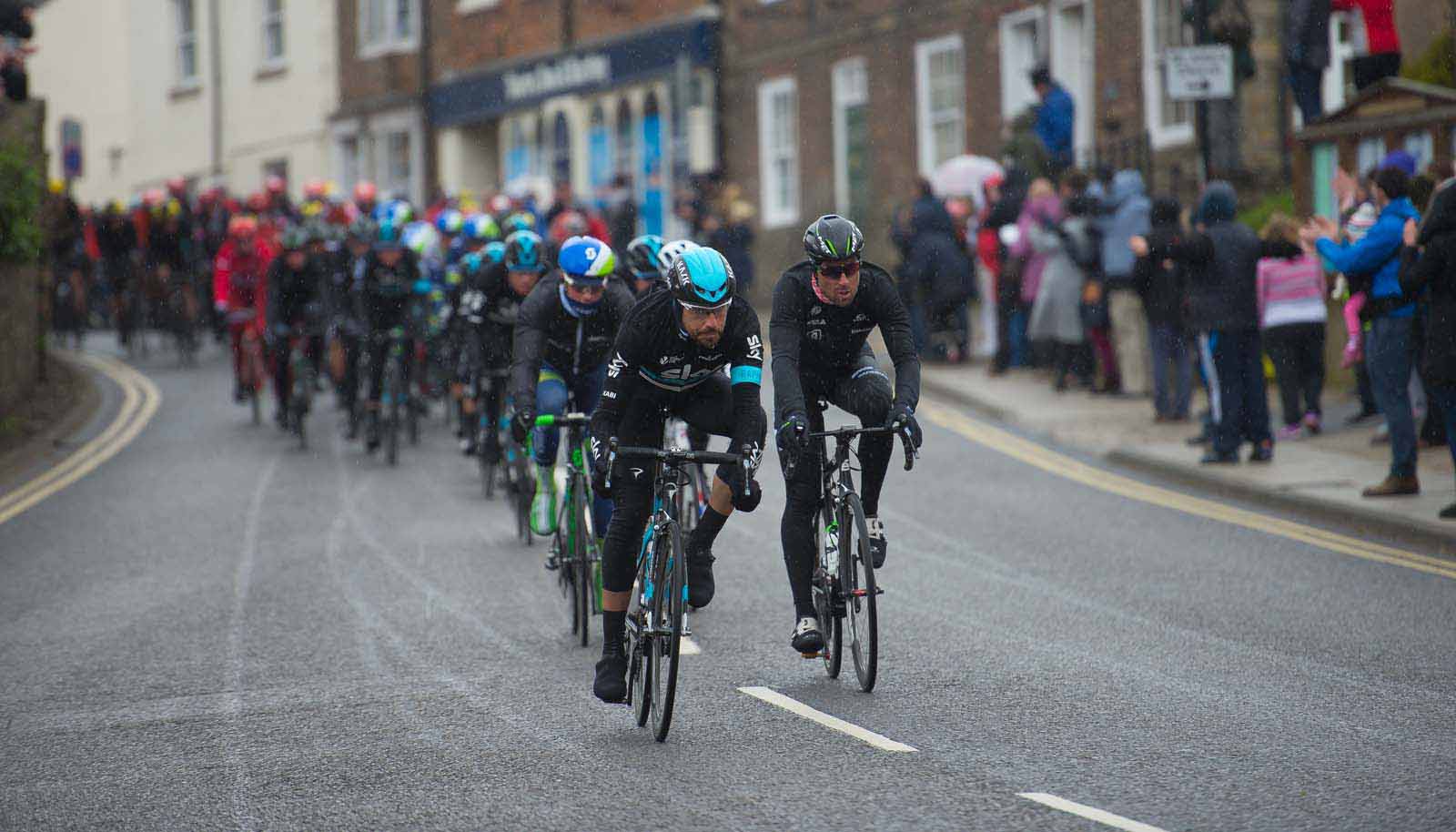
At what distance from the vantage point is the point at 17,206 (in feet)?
67.1

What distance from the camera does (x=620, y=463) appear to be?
8016 mm

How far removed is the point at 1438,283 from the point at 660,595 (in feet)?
21.4

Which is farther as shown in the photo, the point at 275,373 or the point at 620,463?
the point at 275,373

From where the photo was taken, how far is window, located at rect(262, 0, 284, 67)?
46156 mm

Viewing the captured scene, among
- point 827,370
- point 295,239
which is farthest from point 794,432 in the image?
point 295,239

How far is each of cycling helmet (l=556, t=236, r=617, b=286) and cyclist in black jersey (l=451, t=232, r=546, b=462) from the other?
2.55 m

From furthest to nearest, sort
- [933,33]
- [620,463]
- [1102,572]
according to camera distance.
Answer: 1. [933,33]
2. [1102,572]
3. [620,463]

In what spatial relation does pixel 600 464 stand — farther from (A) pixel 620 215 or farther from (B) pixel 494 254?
(A) pixel 620 215

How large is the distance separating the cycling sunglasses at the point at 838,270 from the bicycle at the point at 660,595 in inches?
41.0

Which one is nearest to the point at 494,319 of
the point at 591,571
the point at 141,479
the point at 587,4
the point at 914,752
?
the point at 591,571

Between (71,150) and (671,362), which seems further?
(71,150)

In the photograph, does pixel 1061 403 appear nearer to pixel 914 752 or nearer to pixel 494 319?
pixel 494 319

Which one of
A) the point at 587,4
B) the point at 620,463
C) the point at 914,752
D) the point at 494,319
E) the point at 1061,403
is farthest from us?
the point at 587,4

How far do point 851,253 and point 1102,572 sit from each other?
155 inches
